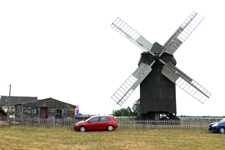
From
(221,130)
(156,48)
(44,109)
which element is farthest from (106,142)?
(44,109)

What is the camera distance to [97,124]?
22.2 meters

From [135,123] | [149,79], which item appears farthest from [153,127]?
[149,79]

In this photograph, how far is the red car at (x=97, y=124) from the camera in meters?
22.1

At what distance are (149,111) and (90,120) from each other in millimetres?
10021

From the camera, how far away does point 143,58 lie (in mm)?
30125

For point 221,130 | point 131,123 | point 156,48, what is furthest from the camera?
point 156,48

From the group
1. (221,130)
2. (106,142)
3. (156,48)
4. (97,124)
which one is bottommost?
(106,142)

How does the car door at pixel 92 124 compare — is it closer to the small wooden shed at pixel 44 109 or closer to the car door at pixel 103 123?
the car door at pixel 103 123

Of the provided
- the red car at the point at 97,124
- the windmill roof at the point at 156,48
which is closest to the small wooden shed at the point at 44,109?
the red car at the point at 97,124

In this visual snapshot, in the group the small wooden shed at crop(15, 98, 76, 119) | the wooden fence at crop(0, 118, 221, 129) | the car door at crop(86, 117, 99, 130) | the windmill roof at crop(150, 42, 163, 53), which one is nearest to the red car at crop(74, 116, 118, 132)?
the car door at crop(86, 117, 99, 130)

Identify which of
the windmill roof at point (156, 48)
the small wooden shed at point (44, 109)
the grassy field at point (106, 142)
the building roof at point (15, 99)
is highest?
the windmill roof at point (156, 48)

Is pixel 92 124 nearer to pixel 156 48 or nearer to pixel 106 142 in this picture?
pixel 106 142

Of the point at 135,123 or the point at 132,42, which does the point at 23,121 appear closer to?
the point at 135,123

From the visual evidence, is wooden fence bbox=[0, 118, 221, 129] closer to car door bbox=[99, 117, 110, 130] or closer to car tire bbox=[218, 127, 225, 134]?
car door bbox=[99, 117, 110, 130]
